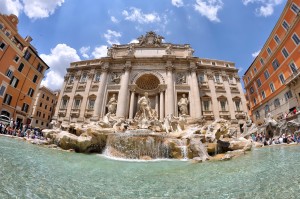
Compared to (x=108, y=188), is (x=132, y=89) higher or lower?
higher

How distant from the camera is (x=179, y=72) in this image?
2619 centimetres

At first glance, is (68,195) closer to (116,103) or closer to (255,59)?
(116,103)

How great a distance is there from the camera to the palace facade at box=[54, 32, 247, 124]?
2319 centimetres

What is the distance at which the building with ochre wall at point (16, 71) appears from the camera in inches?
815

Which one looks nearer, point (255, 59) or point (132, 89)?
point (132, 89)

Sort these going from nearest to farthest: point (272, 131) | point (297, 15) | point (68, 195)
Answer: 1. point (68, 195)
2. point (272, 131)
3. point (297, 15)

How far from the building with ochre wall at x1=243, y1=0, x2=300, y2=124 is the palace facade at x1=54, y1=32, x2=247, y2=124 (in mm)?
4079

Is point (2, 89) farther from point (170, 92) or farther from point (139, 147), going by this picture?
point (170, 92)

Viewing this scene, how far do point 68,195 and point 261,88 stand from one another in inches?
1281

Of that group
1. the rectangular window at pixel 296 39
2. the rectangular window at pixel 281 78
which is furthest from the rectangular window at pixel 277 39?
the rectangular window at pixel 281 78

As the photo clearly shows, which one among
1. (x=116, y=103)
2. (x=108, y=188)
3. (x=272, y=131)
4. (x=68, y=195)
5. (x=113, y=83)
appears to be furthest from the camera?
(x=113, y=83)

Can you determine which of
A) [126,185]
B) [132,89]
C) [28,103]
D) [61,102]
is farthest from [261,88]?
[28,103]

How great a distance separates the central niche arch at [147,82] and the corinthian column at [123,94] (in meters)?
2.19

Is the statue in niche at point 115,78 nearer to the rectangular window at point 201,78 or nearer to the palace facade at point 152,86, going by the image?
the palace facade at point 152,86
